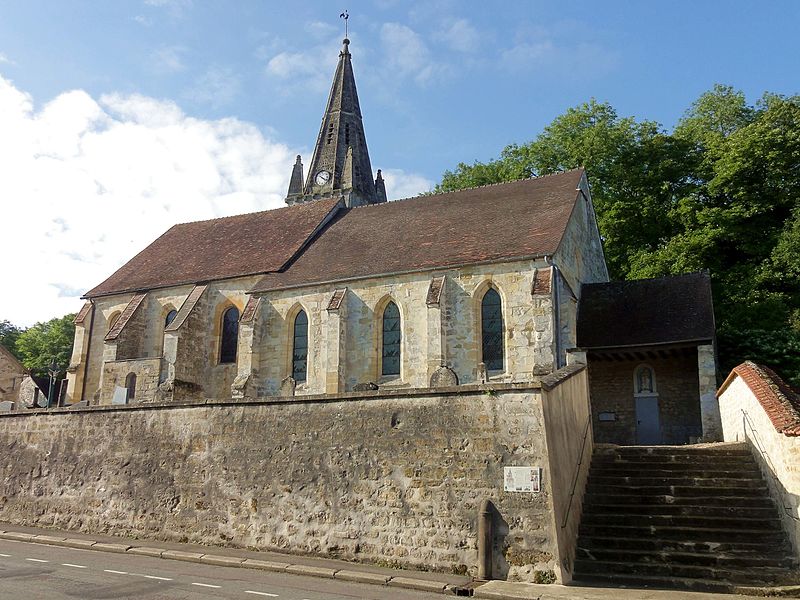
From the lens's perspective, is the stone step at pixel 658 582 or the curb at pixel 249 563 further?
the curb at pixel 249 563

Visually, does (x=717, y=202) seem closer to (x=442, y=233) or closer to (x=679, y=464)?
(x=442, y=233)

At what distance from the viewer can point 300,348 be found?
23.7 m

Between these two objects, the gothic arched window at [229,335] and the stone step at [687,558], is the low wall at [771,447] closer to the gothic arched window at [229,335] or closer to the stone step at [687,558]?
the stone step at [687,558]

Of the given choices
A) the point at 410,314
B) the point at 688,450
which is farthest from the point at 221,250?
the point at 688,450

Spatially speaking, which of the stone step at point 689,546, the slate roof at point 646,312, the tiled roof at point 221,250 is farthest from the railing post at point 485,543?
the tiled roof at point 221,250

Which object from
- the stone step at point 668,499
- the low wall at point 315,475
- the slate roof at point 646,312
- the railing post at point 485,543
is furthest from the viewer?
the slate roof at point 646,312

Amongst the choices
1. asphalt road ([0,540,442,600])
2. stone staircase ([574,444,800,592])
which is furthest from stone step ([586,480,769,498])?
asphalt road ([0,540,442,600])

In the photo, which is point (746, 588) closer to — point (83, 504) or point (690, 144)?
point (83, 504)

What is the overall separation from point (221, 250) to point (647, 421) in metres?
17.9

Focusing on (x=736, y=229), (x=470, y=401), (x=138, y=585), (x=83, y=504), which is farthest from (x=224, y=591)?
(x=736, y=229)

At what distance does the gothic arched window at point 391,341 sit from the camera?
72.6 feet

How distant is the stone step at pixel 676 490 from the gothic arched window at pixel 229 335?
15922mm

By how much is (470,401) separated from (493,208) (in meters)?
14.0

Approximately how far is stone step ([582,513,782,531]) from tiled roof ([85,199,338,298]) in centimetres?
1631
